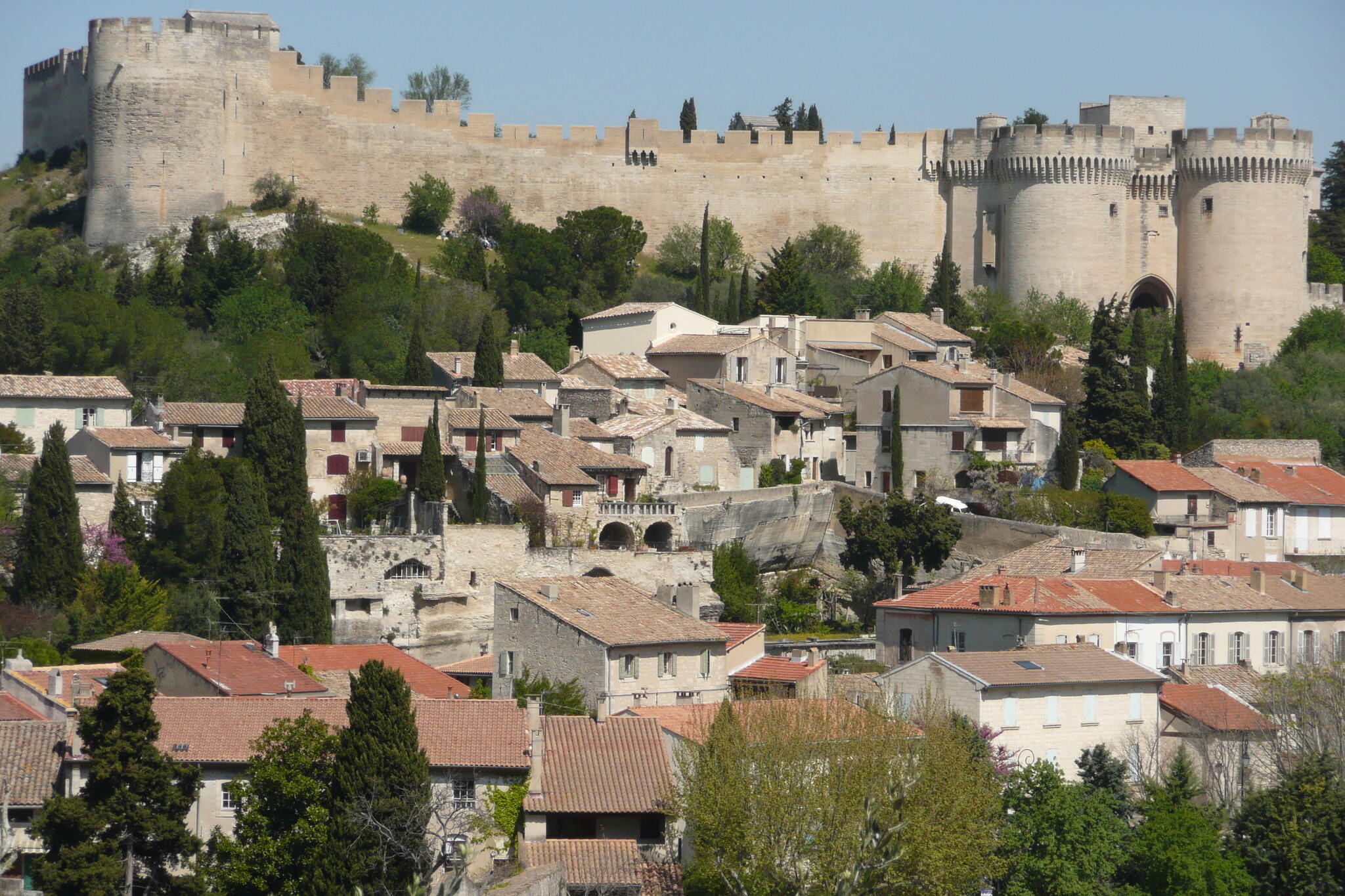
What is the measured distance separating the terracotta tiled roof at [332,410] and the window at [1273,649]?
1910 centimetres

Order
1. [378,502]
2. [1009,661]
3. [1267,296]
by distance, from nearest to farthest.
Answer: [1009,661], [378,502], [1267,296]

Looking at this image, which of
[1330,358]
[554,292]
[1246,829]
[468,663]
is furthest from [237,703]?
[1330,358]

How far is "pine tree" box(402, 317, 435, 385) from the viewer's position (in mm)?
53938

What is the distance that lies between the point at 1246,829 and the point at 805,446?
77.4ft

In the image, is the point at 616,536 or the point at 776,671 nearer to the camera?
the point at 776,671

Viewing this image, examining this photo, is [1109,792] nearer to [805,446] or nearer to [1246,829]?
[1246,829]

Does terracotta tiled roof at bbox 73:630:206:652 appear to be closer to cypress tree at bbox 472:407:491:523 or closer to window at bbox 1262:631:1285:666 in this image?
cypress tree at bbox 472:407:491:523

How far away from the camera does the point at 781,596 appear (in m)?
49.8

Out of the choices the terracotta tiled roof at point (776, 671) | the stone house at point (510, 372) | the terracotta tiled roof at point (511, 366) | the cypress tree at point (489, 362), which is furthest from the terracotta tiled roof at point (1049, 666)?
the terracotta tiled roof at point (511, 366)

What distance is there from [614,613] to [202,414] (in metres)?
13.9

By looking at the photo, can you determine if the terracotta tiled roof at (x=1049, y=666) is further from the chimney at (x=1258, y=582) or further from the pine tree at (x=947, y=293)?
the pine tree at (x=947, y=293)

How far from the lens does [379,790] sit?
29125 millimetres

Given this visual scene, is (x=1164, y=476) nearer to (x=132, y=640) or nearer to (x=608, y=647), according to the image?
(x=608, y=647)

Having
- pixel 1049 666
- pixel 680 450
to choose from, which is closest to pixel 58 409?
pixel 680 450
